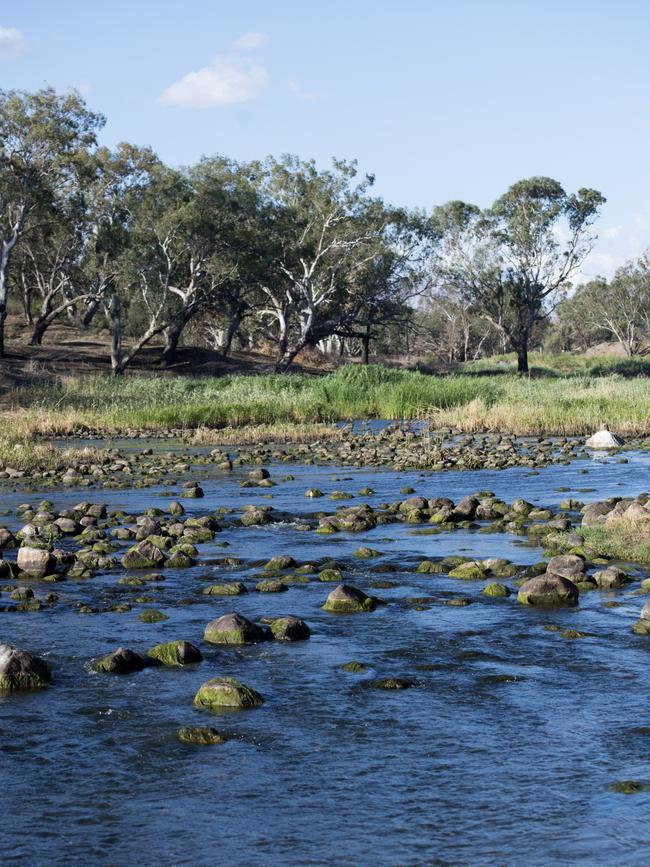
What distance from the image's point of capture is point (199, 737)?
7148mm

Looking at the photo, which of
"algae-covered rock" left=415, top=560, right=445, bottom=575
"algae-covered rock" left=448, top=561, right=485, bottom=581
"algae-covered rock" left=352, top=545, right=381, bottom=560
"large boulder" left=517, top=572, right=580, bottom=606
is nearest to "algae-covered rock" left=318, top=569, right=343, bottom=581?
"algae-covered rock" left=415, top=560, right=445, bottom=575

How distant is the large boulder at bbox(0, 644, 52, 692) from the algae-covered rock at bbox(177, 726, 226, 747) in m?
1.60

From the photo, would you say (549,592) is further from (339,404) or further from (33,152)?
(33,152)

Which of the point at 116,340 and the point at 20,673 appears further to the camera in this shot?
the point at 116,340

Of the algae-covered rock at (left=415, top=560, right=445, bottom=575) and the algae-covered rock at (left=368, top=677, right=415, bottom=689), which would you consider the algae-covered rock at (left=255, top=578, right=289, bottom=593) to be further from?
the algae-covered rock at (left=368, top=677, right=415, bottom=689)

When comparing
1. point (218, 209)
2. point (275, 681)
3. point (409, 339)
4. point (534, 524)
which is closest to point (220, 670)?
point (275, 681)

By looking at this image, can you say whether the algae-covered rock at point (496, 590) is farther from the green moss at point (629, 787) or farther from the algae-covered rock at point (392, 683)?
the green moss at point (629, 787)

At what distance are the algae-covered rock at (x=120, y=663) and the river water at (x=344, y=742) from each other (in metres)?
0.10

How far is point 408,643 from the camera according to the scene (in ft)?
30.4

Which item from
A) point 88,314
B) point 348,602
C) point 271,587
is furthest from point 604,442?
point 88,314

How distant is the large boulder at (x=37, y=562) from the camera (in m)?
12.1

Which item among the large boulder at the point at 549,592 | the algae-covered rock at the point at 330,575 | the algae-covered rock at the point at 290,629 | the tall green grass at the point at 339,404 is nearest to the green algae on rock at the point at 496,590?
the large boulder at the point at 549,592

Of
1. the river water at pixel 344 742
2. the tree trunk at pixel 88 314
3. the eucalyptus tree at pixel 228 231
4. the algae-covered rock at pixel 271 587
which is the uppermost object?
the eucalyptus tree at pixel 228 231

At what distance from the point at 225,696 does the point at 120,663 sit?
1.20 m
